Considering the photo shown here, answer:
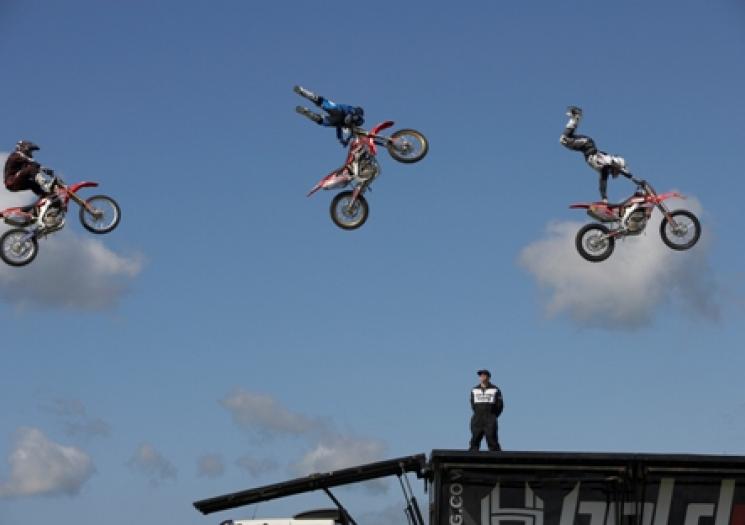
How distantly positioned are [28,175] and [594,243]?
42.5 feet

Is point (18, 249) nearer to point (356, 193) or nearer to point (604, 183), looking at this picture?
point (356, 193)

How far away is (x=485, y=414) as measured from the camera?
27734 mm

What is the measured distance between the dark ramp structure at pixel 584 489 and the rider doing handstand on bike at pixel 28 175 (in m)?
14.9

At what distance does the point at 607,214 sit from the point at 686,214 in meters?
1.78

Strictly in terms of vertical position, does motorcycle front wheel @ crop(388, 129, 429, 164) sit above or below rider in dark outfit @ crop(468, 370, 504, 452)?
above

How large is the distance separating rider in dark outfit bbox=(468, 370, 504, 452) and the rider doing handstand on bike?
1184cm

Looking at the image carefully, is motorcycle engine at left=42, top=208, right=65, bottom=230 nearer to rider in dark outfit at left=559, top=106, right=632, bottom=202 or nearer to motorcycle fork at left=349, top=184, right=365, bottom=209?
motorcycle fork at left=349, top=184, right=365, bottom=209

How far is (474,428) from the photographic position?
27.8 metres

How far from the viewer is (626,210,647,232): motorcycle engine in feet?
114

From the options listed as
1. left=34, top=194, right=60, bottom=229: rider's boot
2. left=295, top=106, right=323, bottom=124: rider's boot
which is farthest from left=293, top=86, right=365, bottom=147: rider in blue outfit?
left=34, top=194, right=60, bottom=229: rider's boot

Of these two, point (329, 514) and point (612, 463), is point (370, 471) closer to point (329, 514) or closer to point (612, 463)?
point (329, 514)

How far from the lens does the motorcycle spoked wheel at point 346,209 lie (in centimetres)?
3353

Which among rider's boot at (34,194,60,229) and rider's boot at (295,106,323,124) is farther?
rider's boot at (34,194,60,229)

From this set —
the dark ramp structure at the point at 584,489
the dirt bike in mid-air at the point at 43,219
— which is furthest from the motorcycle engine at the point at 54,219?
the dark ramp structure at the point at 584,489
